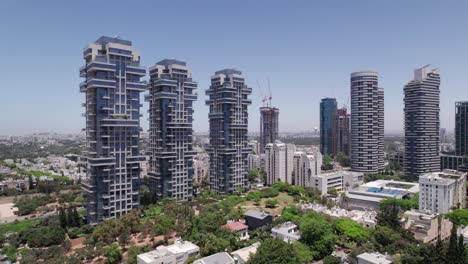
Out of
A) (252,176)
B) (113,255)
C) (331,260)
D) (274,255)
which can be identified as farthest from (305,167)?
(113,255)

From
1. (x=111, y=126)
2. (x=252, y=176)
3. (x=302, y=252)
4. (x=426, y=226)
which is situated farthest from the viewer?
(x=252, y=176)

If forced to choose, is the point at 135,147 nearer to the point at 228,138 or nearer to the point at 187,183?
the point at 187,183

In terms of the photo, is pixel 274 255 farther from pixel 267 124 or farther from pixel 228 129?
pixel 267 124

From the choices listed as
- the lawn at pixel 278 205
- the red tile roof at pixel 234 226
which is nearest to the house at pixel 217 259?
the red tile roof at pixel 234 226

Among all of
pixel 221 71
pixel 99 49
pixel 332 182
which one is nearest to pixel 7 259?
pixel 99 49

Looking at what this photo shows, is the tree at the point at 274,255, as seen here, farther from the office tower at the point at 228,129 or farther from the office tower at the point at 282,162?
the office tower at the point at 282,162
